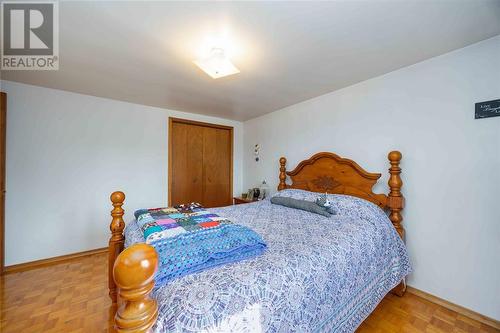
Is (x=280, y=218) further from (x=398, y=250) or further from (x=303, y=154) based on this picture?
(x=303, y=154)

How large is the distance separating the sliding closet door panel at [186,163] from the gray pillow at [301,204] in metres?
1.75

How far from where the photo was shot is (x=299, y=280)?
39.8 inches

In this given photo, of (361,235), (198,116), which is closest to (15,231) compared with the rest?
(198,116)

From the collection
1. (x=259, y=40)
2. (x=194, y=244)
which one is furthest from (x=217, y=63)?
(x=194, y=244)

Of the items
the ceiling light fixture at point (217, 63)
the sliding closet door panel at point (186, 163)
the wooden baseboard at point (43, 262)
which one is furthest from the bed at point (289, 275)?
the sliding closet door panel at point (186, 163)

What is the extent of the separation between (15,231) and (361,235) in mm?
3702

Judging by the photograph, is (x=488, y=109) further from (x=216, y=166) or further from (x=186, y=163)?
(x=186, y=163)

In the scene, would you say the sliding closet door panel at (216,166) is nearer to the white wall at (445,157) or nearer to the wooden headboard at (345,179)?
the wooden headboard at (345,179)

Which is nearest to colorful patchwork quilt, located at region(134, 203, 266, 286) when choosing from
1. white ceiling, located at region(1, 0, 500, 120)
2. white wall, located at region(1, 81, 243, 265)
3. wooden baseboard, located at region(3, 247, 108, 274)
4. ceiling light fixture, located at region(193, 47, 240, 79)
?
ceiling light fixture, located at region(193, 47, 240, 79)

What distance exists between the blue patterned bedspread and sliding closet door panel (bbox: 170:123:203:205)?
6.61 ft

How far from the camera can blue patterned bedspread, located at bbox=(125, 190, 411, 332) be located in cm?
76

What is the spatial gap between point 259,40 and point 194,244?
1522 millimetres

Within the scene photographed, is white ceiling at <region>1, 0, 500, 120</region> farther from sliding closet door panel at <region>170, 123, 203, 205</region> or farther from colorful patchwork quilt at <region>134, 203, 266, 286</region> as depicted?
colorful patchwork quilt at <region>134, 203, 266, 286</region>

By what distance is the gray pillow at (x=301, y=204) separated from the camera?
2.03 meters
